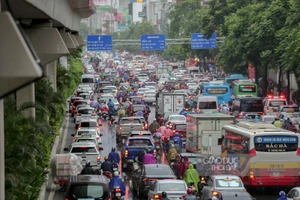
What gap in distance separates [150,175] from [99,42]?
7192 cm

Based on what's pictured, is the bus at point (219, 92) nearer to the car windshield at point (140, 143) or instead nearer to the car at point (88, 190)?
the car windshield at point (140, 143)

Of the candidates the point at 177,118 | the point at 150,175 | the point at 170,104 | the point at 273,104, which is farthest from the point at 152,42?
the point at 150,175

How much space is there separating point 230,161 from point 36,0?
12.8 m

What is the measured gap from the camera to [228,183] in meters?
22.8

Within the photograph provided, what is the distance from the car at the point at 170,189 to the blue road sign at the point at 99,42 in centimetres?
7326

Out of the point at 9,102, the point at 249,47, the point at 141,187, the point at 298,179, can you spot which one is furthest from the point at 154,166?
the point at 249,47

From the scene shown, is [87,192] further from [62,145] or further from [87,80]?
[87,80]

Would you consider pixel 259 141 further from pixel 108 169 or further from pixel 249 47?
pixel 249 47

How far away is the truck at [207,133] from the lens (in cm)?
3388

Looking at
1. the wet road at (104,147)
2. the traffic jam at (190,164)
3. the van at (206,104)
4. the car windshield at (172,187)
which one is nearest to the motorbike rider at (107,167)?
the traffic jam at (190,164)

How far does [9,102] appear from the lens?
2009cm

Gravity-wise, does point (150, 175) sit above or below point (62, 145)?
above

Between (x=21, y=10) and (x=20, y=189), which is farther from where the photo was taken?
(x=21, y=10)

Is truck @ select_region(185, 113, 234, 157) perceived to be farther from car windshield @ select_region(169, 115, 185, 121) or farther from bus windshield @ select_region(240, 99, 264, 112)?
bus windshield @ select_region(240, 99, 264, 112)
